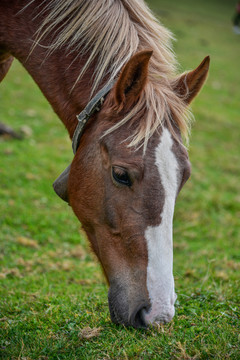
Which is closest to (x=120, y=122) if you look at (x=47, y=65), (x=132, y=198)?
(x=132, y=198)

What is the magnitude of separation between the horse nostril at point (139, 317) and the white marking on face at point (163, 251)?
0.13 ft

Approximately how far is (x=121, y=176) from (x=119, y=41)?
1116mm

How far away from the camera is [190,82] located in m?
3.22

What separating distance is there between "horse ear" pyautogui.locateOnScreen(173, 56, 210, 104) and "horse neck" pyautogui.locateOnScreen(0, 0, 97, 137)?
70 cm

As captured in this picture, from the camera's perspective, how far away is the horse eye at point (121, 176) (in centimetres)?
281

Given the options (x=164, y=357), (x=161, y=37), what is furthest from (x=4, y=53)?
(x=164, y=357)

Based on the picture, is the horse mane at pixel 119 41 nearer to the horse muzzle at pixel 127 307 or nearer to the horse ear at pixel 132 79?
the horse ear at pixel 132 79

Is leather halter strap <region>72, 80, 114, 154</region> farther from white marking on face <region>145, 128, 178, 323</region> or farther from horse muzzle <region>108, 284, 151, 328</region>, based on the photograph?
horse muzzle <region>108, 284, 151, 328</region>

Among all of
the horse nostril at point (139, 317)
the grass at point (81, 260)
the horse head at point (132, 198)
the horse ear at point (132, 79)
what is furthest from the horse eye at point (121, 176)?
the grass at point (81, 260)

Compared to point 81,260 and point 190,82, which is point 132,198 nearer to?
point 190,82

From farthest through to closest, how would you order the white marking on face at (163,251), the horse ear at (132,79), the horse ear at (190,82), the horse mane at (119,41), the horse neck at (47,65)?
the horse neck at (47,65)
the horse ear at (190,82)
the horse mane at (119,41)
the horse ear at (132,79)
the white marking on face at (163,251)

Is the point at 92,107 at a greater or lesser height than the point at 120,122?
greater

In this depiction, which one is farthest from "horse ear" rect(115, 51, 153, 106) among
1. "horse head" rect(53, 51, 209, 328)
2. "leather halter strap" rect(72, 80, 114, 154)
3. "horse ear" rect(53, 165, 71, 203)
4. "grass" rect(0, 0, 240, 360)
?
"grass" rect(0, 0, 240, 360)

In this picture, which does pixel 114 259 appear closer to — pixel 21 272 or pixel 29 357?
pixel 29 357
